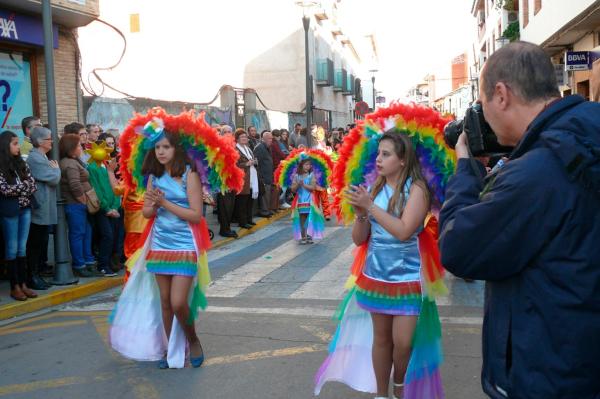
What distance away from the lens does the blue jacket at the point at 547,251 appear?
1.68 metres

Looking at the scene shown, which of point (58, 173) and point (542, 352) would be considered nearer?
point (542, 352)

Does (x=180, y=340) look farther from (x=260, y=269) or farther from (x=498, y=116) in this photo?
(x=260, y=269)

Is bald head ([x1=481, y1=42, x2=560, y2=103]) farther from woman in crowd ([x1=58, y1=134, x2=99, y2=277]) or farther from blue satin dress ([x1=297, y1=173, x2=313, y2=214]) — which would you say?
blue satin dress ([x1=297, y1=173, x2=313, y2=214])

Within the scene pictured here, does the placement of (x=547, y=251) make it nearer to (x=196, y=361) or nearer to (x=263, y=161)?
(x=196, y=361)

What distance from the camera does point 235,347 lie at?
5.23m

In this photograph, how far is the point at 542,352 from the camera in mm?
1729

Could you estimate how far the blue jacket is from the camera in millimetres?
1680

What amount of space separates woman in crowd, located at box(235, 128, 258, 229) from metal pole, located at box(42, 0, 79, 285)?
508 centimetres

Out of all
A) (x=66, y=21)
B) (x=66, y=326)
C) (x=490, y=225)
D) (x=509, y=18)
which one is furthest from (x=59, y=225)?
(x=509, y=18)

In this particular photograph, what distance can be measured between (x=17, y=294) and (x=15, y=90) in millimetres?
5759

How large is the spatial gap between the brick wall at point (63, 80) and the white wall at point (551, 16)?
34.6 ft

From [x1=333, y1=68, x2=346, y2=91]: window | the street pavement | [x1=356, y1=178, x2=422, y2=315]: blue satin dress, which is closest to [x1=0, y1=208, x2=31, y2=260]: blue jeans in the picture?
the street pavement

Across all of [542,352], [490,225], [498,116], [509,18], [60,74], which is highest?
[509,18]

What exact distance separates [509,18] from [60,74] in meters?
21.3
